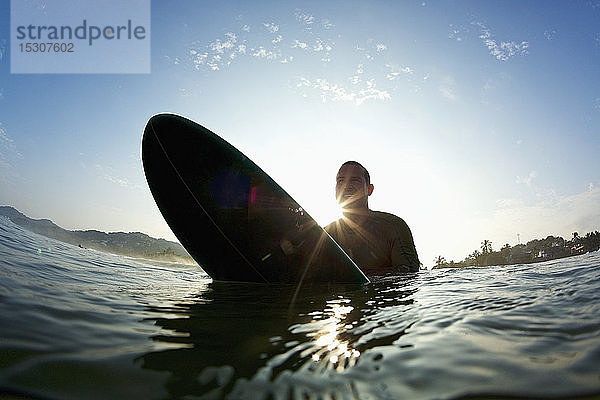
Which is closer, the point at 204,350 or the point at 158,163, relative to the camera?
the point at 204,350

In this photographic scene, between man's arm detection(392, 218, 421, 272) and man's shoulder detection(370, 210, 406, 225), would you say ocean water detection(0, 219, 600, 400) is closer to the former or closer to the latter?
man's arm detection(392, 218, 421, 272)

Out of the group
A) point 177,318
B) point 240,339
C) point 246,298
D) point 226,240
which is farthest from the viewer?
point 226,240

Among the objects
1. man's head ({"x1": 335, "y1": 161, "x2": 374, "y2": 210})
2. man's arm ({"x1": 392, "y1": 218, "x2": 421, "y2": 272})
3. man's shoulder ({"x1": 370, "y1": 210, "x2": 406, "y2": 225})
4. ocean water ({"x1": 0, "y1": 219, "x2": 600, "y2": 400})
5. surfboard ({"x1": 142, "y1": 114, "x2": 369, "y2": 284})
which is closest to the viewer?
ocean water ({"x1": 0, "y1": 219, "x2": 600, "y2": 400})

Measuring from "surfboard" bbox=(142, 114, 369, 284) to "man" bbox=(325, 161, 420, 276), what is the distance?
2.14 metres

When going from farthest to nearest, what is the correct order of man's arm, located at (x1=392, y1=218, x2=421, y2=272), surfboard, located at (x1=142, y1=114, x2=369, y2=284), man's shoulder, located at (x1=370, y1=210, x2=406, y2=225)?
man's shoulder, located at (x1=370, y1=210, x2=406, y2=225)
man's arm, located at (x1=392, y1=218, x2=421, y2=272)
surfboard, located at (x1=142, y1=114, x2=369, y2=284)

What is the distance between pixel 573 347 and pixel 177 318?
1.93 metres

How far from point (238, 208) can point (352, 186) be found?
11.6ft

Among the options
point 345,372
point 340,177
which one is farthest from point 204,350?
point 340,177

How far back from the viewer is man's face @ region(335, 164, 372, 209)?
6.66 meters

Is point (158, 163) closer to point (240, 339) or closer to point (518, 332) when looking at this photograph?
point (240, 339)

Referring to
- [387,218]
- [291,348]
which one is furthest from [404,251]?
[291,348]

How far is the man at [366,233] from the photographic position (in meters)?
5.94

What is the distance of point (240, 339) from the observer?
1503mm

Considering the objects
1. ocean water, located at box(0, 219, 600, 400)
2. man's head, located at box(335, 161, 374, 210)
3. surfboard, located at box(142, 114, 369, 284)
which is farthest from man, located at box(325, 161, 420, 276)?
ocean water, located at box(0, 219, 600, 400)
